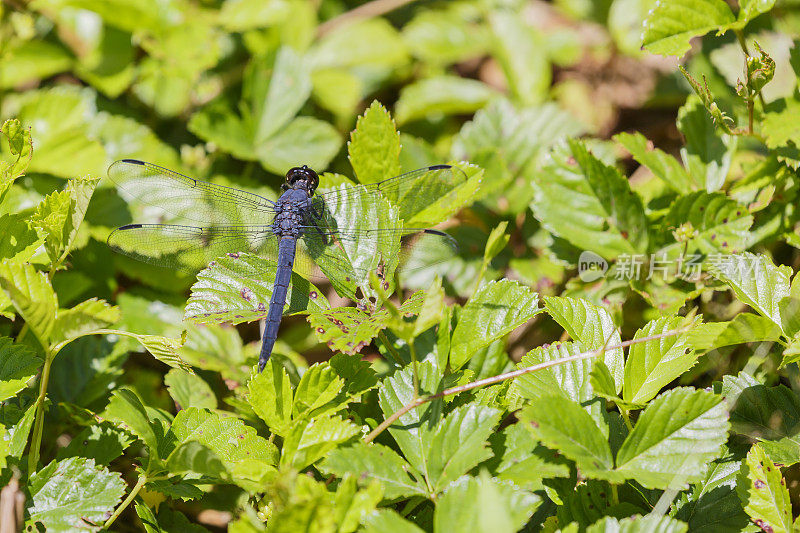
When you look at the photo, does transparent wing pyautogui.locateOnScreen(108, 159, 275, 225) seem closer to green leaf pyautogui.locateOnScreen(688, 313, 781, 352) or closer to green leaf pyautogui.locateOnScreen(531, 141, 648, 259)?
green leaf pyautogui.locateOnScreen(531, 141, 648, 259)

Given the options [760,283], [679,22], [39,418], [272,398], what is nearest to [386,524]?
[272,398]

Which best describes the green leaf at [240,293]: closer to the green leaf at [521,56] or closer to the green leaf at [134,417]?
the green leaf at [134,417]

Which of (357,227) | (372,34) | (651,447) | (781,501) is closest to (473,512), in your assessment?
(651,447)

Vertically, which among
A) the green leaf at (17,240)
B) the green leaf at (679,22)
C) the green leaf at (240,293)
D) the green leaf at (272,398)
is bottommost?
the green leaf at (272,398)

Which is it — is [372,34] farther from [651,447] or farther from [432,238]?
[651,447]

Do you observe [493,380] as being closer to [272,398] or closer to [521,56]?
[272,398]

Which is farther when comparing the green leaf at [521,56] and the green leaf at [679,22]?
the green leaf at [521,56]

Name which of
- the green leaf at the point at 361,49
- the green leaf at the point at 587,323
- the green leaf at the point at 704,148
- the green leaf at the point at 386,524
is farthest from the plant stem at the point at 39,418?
the green leaf at the point at 361,49
